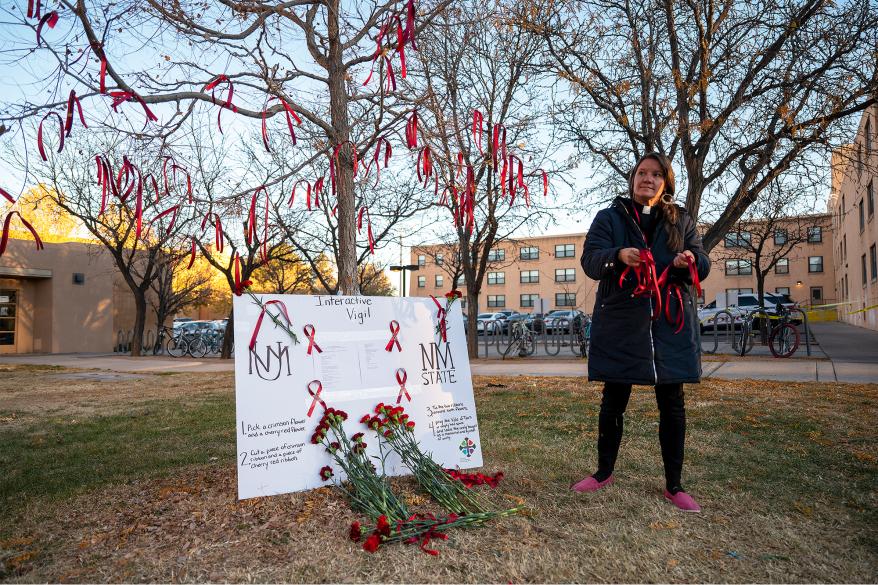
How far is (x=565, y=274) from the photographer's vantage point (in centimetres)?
5444

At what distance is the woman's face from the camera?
306 centimetres

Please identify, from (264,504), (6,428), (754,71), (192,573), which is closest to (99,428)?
(6,428)

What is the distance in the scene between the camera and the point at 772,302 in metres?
30.5

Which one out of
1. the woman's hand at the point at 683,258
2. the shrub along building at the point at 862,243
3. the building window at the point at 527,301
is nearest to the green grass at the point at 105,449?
the woman's hand at the point at 683,258

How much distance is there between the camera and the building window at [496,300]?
188 feet

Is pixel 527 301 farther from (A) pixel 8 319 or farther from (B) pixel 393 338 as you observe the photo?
(B) pixel 393 338

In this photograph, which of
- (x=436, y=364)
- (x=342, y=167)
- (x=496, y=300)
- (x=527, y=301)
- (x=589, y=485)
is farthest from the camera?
(x=496, y=300)

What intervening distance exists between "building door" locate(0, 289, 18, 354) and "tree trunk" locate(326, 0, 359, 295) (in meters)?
23.6

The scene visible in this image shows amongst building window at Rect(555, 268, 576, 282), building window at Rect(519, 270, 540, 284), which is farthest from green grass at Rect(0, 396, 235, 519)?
building window at Rect(519, 270, 540, 284)

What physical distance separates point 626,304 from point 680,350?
344 millimetres

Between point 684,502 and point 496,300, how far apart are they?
55187 millimetres

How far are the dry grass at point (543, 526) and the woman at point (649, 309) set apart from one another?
34cm

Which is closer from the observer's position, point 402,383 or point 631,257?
point 631,257

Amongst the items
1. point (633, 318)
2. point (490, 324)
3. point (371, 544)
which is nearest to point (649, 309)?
point (633, 318)
